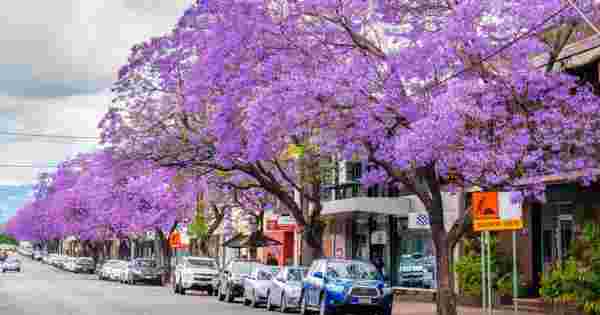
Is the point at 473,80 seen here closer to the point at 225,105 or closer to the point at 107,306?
the point at 225,105

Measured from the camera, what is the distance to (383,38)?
25.5m

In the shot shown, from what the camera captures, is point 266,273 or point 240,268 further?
point 240,268

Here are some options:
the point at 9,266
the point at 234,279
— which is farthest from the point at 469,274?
the point at 9,266

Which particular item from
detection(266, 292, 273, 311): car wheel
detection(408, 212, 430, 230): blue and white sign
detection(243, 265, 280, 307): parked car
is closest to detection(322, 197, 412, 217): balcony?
detection(408, 212, 430, 230): blue and white sign

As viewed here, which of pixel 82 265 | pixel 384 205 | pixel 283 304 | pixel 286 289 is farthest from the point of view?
pixel 82 265

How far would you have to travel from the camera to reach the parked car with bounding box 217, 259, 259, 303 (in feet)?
115

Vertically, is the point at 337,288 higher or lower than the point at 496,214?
lower

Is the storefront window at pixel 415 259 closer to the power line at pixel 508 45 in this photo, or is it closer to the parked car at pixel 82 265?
the power line at pixel 508 45

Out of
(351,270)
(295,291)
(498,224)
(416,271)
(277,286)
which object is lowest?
(295,291)

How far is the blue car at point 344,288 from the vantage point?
81.8ft

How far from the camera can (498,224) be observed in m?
18.6

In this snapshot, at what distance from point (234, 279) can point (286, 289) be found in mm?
6526

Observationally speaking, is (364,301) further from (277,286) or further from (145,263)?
(145,263)

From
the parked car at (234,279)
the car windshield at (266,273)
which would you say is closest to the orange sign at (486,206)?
the car windshield at (266,273)
